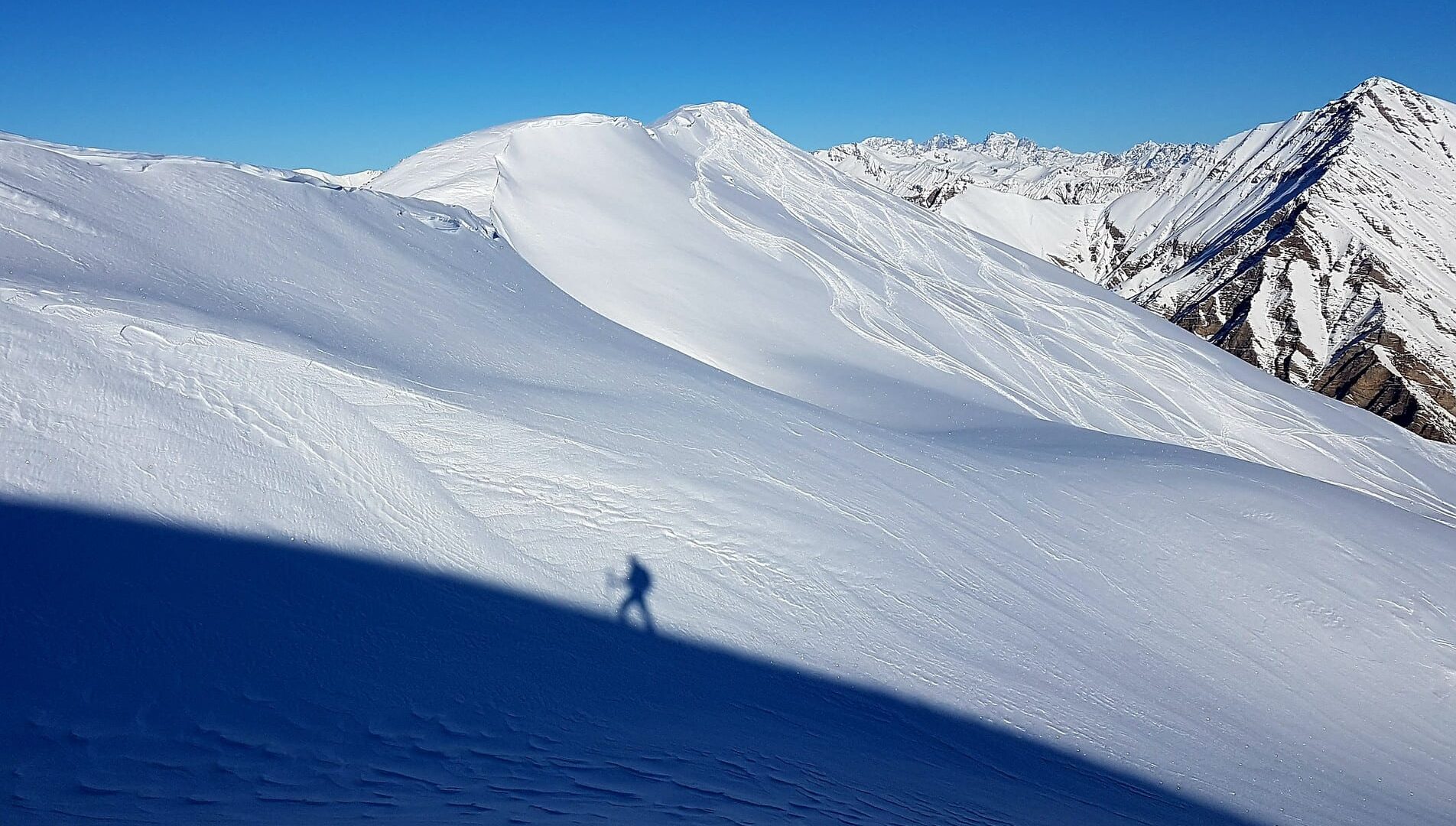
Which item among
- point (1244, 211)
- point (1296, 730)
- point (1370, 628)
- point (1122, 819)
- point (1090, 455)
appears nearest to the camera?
point (1122, 819)

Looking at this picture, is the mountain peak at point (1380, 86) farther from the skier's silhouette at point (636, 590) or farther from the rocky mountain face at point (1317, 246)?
the skier's silhouette at point (636, 590)

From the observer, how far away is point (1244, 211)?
4510 inches

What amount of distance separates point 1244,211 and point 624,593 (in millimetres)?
131027

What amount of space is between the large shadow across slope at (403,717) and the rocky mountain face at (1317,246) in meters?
86.5

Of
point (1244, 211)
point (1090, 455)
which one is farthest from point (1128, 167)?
point (1090, 455)

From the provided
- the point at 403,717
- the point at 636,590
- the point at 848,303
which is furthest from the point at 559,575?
the point at 848,303

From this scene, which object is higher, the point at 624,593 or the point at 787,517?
the point at 787,517

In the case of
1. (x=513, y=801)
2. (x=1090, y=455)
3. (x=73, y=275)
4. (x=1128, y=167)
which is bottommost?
(x=513, y=801)

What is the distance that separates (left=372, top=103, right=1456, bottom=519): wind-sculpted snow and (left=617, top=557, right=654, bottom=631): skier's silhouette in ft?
21.3

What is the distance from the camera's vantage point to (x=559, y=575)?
5.80m

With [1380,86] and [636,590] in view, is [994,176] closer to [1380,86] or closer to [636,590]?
[1380,86]

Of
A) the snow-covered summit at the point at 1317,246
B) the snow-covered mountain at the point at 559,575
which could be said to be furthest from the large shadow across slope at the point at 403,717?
the snow-covered summit at the point at 1317,246

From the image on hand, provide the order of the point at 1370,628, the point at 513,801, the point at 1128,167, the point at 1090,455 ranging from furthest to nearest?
the point at 1128,167, the point at 1090,455, the point at 1370,628, the point at 513,801

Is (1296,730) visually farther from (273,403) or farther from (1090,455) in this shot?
(273,403)
